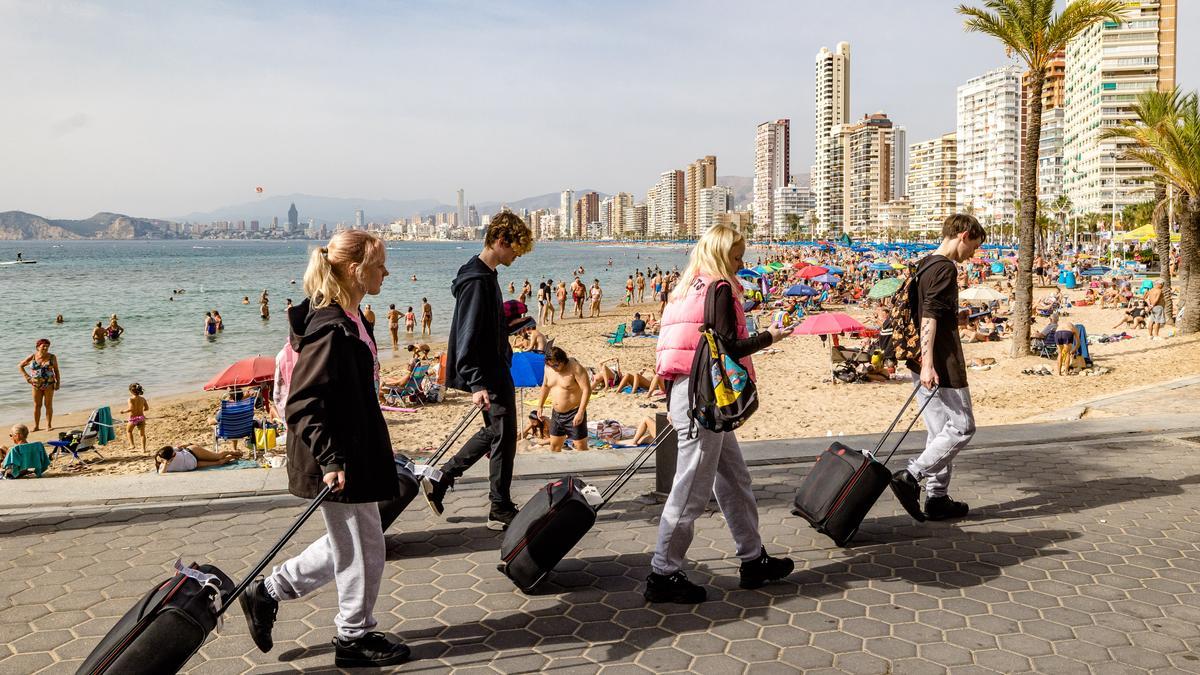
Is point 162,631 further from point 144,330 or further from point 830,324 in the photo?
point 144,330

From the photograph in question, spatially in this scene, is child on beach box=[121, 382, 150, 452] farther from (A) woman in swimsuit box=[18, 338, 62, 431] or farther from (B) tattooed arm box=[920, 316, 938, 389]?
(B) tattooed arm box=[920, 316, 938, 389]

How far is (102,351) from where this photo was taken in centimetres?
2441

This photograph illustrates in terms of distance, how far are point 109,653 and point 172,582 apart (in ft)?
0.89

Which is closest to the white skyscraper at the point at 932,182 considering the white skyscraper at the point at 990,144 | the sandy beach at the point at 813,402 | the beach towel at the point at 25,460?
the white skyscraper at the point at 990,144

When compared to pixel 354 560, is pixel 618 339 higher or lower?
lower

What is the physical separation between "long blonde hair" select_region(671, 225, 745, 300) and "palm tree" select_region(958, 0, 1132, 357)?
1240 centimetres

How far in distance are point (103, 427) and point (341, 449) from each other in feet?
33.6

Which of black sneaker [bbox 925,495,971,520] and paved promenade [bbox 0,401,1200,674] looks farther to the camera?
black sneaker [bbox 925,495,971,520]

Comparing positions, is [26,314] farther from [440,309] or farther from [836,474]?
[836,474]

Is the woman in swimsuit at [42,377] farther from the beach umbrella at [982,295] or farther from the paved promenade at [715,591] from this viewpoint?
the beach umbrella at [982,295]

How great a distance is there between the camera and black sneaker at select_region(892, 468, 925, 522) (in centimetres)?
458

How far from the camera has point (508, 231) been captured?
4332 mm

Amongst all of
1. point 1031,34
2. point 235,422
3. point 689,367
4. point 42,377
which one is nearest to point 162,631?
point 689,367

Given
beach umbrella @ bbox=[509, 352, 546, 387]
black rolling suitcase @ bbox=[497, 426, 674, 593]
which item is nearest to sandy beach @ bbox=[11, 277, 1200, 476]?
beach umbrella @ bbox=[509, 352, 546, 387]
